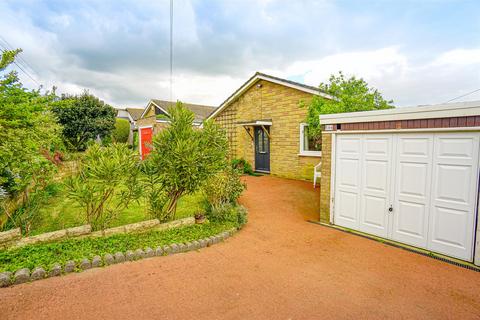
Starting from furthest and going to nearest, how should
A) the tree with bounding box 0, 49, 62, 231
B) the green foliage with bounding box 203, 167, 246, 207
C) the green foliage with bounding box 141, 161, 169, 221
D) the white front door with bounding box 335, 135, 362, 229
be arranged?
the green foliage with bounding box 203, 167, 246, 207, the white front door with bounding box 335, 135, 362, 229, the green foliage with bounding box 141, 161, 169, 221, the tree with bounding box 0, 49, 62, 231

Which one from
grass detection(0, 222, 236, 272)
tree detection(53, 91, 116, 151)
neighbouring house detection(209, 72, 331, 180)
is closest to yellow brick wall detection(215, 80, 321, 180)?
neighbouring house detection(209, 72, 331, 180)

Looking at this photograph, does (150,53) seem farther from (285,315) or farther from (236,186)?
(285,315)

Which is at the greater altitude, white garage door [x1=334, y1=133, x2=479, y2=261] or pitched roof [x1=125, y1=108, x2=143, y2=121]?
pitched roof [x1=125, y1=108, x2=143, y2=121]

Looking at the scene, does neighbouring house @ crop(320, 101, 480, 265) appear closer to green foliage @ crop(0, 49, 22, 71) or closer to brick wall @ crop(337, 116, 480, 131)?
brick wall @ crop(337, 116, 480, 131)

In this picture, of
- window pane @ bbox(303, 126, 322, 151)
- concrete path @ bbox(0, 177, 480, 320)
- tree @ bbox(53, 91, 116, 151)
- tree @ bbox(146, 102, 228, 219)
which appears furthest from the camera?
tree @ bbox(53, 91, 116, 151)

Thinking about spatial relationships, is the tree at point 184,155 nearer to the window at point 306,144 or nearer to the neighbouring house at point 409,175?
the neighbouring house at point 409,175

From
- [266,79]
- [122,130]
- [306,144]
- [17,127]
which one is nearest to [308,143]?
[306,144]

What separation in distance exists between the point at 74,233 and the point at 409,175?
6499 mm

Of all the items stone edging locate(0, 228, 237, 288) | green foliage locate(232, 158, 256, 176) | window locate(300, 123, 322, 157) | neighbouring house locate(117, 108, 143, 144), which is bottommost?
stone edging locate(0, 228, 237, 288)

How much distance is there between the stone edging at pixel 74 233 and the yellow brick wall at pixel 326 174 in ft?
11.2

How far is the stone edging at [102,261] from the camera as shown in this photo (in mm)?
3322

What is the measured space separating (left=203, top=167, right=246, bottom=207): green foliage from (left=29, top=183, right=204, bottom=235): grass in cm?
67

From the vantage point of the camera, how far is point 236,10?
8.84 m

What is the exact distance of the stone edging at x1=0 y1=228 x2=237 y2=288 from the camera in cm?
332
